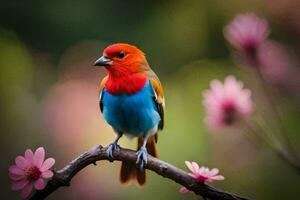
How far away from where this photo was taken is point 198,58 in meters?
3.94

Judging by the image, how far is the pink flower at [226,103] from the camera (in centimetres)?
220

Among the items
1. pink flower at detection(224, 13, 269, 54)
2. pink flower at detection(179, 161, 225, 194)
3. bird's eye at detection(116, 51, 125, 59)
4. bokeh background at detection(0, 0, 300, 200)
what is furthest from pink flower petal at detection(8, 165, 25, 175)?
bokeh background at detection(0, 0, 300, 200)

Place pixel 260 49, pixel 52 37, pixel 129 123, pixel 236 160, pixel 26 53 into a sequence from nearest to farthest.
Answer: pixel 129 123 → pixel 260 49 → pixel 236 160 → pixel 26 53 → pixel 52 37

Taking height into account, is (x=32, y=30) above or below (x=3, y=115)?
above

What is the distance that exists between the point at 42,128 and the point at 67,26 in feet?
2.52

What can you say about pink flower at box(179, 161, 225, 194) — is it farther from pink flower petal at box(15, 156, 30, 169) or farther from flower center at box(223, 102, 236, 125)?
flower center at box(223, 102, 236, 125)

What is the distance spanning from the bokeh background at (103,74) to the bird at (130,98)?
98 centimetres

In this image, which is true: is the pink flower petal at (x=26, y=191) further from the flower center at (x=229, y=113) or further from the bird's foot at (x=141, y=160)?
the flower center at (x=229, y=113)

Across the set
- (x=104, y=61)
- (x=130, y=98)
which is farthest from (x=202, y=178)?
(x=130, y=98)

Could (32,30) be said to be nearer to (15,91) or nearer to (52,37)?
(52,37)

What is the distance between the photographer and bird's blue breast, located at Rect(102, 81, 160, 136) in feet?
6.53

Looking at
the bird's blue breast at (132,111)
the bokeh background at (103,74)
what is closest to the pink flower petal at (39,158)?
the bird's blue breast at (132,111)

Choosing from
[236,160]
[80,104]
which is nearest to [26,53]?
[80,104]

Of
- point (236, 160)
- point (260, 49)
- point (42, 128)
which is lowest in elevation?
point (236, 160)
